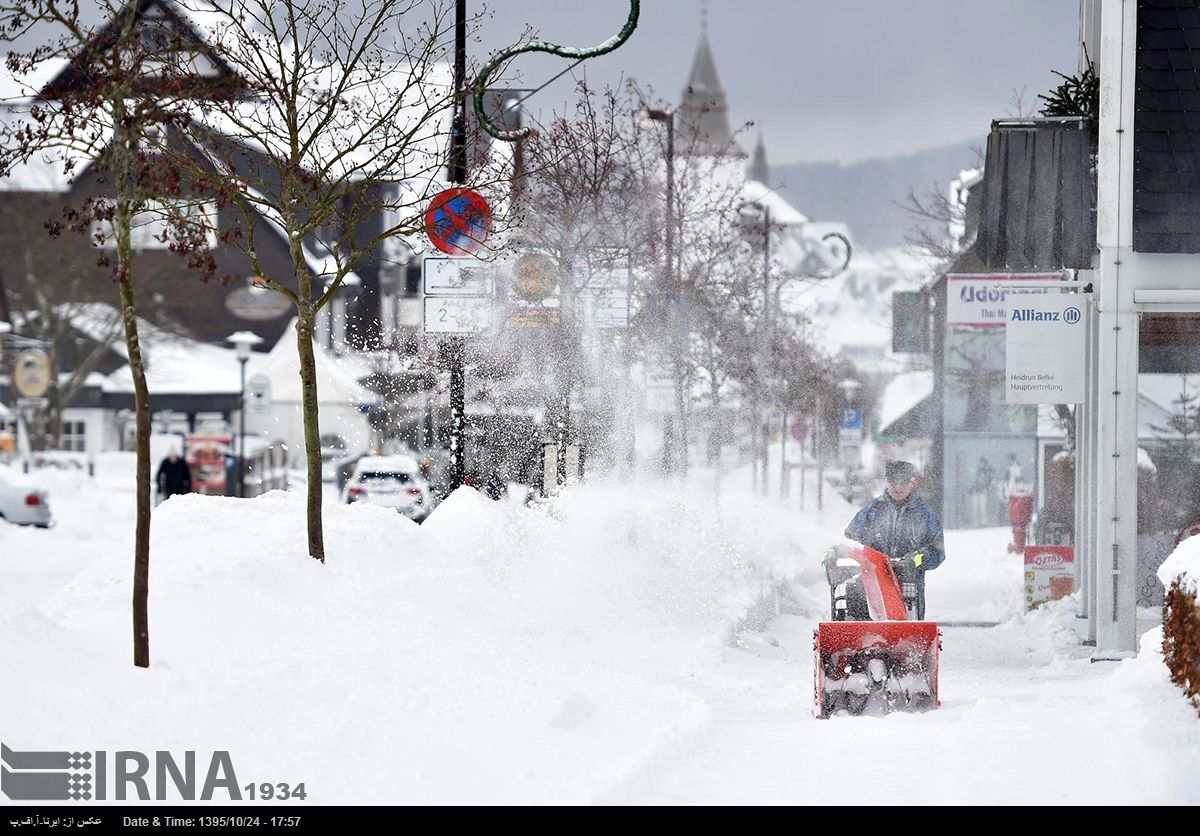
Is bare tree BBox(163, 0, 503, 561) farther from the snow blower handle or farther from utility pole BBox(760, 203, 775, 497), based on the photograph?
utility pole BBox(760, 203, 775, 497)

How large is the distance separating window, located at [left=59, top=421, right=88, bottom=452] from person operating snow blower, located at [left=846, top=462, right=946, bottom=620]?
60.4 metres

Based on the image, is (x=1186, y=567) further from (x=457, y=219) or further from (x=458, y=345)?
(x=458, y=345)

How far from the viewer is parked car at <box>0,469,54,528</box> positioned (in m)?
31.8

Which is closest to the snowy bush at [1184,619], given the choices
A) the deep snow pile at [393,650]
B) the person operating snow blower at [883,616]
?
the person operating snow blower at [883,616]

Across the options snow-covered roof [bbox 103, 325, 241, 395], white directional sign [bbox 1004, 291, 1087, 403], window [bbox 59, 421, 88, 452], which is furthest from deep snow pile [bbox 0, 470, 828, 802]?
window [bbox 59, 421, 88, 452]

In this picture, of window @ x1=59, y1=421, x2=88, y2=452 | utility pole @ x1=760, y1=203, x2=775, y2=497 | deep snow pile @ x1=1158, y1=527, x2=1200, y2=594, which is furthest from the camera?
window @ x1=59, y1=421, x2=88, y2=452

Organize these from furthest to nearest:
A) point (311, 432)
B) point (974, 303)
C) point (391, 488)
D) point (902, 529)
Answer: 1. point (391, 488)
2. point (974, 303)
3. point (311, 432)
4. point (902, 529)

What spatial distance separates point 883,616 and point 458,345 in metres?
8.56

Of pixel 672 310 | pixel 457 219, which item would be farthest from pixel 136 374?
pixel 672 310

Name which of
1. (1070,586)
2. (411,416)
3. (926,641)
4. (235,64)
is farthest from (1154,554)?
(411,416)

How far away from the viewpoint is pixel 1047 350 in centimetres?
1543

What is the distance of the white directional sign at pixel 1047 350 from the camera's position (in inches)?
605

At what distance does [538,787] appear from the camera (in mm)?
7785

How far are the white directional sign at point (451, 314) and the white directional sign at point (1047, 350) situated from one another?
17.8ft
